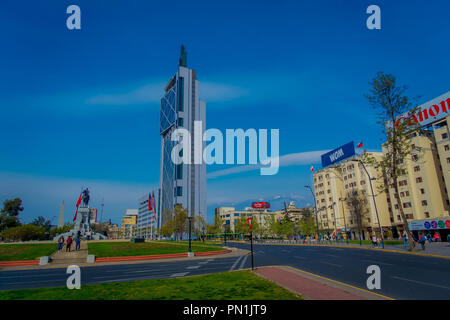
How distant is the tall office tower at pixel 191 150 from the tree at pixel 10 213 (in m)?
73.4

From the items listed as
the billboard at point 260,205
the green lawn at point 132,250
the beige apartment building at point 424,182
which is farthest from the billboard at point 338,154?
the billboard at point 260,205

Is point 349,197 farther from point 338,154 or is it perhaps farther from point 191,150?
point 191,150

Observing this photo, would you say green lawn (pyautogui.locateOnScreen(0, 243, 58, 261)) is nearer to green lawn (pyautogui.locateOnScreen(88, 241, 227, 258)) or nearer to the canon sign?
green lawn (pyautogui.locateOnScreen(88, 241, 227, 258))

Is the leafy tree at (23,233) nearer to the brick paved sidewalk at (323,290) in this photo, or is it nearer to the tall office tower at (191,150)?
the tall office tower at (191,150)

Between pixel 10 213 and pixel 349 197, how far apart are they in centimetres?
10533

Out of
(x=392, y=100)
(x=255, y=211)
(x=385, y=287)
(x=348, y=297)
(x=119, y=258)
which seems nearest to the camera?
(x=348, y=297)

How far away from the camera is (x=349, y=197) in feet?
274

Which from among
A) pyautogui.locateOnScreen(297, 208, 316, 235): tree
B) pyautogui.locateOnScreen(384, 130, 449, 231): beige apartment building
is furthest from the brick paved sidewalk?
pyautogui.locateOnScreen(297, 208, 316, 235): tree

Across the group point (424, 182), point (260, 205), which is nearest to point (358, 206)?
point (424, 182)

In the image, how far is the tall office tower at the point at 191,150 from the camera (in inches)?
5817

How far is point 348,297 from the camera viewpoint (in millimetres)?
8773
